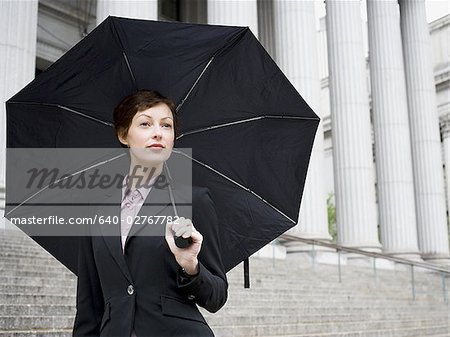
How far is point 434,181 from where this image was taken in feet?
97.6

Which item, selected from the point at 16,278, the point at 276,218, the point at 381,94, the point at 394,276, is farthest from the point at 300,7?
the point at 276,218

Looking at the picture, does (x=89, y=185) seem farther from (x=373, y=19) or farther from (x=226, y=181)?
(x=373, y=19)

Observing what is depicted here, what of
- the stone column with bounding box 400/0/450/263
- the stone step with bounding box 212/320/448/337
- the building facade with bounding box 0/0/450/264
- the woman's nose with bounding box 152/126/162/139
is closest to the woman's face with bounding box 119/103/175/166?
the woman's nose with bounding box 152/126/162/139

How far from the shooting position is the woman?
8.11ft

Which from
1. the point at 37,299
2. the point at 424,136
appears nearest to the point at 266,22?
the point at 424,136

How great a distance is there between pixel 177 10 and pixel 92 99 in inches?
1172

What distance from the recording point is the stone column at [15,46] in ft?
49.0

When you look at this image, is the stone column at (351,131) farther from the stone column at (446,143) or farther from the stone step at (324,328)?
the stone column at (446,143)

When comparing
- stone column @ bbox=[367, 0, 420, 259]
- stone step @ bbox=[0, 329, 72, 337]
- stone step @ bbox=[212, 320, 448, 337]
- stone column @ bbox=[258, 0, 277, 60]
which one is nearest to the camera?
stone step @ bbox=[0, 329, 72, 337]

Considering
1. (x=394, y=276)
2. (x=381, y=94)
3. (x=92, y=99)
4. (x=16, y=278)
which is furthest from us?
(x=381, y=94)

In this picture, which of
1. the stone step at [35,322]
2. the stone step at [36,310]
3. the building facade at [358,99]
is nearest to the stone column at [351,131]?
the building facade at [358,99]

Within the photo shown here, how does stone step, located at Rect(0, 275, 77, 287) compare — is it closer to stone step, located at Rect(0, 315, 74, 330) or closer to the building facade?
stone step, located at Rect(0, 315, 74, 330)

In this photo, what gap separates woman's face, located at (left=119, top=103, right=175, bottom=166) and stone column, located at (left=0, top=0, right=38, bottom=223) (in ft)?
41.0

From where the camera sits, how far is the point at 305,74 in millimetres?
21922
